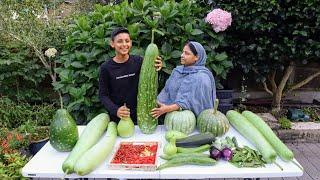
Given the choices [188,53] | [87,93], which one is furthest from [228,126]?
[87,93]

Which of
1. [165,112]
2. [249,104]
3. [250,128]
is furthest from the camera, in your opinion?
[249,104]

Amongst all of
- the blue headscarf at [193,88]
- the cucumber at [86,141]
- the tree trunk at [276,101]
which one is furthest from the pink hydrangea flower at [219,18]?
the cucumber at [86,141]

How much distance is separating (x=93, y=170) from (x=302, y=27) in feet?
11.6

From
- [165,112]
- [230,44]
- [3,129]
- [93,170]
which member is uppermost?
[230,44]

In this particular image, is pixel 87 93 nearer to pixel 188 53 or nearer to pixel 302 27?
pixel 188 53

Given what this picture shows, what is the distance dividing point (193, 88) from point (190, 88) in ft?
0.09

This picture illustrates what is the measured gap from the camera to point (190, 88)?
9.96 ft

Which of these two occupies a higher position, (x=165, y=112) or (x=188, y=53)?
(x=188, y=53)

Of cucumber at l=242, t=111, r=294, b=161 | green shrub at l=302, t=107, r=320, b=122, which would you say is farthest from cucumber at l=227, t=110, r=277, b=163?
green shrub at l=302, t=107, r=320, b=122

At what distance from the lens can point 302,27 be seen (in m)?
4.66

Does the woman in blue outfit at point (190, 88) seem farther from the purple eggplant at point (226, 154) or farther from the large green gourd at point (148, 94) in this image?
the purple eggplant at point (226, 154)

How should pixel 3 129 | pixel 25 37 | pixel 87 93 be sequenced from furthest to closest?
pixel 25 37, pixel 3 129, pixel 87 93

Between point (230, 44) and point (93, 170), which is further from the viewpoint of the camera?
point (230, 44)

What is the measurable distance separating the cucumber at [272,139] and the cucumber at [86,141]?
3.86 ft
